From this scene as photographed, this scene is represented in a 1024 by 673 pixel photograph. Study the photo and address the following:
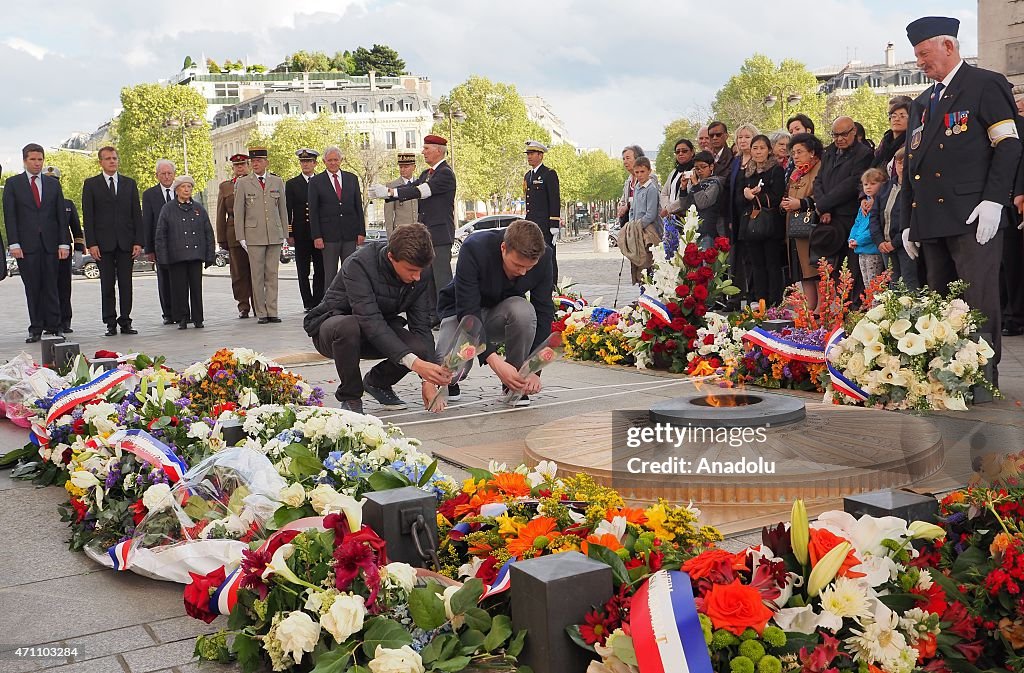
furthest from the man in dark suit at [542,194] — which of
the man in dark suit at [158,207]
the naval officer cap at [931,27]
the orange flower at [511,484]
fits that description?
the orange flower at [511,484]

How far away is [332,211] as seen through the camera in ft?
48.9

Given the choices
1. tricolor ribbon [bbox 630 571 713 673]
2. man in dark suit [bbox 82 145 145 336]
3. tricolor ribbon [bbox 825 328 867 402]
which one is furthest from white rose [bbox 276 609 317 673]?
man in dark suit [bbox 82 145 145 336]

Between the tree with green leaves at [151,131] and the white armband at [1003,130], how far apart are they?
66.7 m

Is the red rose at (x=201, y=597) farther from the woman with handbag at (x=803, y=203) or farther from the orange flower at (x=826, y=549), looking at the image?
the woman with handbag at (x=803, y=203)

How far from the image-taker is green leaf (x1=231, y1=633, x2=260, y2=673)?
312 centimetres

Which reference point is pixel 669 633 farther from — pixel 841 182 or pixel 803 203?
pixel 803 203

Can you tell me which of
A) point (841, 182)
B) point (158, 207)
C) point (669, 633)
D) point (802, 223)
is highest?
→ point (158, 207)

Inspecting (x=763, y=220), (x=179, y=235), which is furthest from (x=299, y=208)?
(x=763, y=220)

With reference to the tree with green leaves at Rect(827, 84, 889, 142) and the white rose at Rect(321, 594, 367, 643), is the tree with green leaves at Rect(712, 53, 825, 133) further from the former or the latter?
the white rose at Rect(321, 594, 367, 643)

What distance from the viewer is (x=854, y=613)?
2.71m

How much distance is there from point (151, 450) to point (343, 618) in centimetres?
210

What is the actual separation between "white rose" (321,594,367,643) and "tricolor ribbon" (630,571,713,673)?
2.43 ft

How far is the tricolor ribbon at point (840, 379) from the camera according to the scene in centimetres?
681

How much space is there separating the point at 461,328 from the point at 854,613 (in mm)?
4369
